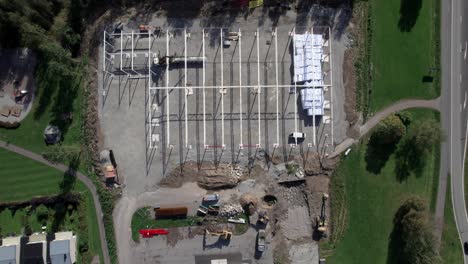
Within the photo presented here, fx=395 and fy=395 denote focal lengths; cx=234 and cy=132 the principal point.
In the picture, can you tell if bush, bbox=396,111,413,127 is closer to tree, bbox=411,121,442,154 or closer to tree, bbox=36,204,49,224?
tree, bbox=411,121,442,154

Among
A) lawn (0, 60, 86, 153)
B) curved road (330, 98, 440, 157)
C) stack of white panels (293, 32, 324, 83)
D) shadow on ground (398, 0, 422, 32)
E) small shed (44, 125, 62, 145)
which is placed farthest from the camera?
shadow on ground (398, 0, 422, 32)

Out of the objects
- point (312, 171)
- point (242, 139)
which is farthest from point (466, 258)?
point (242, 139)

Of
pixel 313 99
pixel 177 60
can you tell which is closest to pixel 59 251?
pixel 177 60

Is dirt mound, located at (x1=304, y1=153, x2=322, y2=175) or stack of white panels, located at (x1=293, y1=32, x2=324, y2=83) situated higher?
stack of white panels, located at (x1=293, y1=32, x2=324, y2=83)

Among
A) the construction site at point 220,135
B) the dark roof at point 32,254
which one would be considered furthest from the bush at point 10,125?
the dark roof at point 32,254

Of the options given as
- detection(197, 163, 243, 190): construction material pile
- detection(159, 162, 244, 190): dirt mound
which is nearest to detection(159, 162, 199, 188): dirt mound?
detection(159, 162, 244, 190): dirt mound

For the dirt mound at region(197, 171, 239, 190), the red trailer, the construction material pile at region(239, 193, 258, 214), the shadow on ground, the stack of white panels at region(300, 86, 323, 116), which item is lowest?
the red trailer

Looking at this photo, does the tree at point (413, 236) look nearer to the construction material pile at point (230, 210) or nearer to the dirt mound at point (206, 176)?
the construction material pile at point (230, 210)
